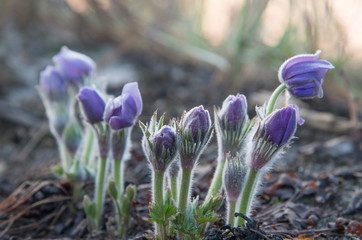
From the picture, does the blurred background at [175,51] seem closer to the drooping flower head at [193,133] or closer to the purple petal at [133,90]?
the purple petal at [133,90]

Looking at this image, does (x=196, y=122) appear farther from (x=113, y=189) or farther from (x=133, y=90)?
(x=113, y=189)

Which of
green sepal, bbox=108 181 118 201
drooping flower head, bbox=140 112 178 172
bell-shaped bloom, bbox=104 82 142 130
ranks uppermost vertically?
bell-shaped bloom, bbox=104 82 142 130

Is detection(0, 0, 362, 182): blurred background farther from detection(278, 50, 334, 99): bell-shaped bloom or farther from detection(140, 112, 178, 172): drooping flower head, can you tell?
detection(140, 112, 178, 172): drooping flower head

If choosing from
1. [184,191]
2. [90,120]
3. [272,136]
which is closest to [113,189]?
[90,120]

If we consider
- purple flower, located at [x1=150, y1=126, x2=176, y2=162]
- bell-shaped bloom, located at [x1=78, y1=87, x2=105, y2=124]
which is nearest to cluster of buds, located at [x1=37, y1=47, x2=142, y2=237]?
bell-shaped bloom, located at [x1=78, y1=87, x2=105, y2=124]

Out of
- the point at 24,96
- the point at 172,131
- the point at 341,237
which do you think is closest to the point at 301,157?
the point at 341,237
